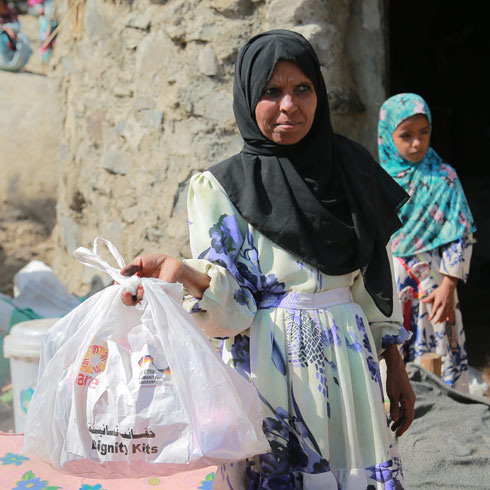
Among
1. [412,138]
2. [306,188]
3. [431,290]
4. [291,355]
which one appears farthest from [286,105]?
[431,290]

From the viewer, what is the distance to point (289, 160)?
66.2 inches

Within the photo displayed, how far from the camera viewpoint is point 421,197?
3.32m

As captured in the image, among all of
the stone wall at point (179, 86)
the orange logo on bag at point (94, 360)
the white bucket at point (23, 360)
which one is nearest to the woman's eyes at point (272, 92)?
the orange logo on bag at point (94, 360)

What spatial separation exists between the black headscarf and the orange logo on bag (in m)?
0.47

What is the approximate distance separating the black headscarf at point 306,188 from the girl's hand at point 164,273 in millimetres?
203

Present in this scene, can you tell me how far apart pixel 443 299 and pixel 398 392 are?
1.52m

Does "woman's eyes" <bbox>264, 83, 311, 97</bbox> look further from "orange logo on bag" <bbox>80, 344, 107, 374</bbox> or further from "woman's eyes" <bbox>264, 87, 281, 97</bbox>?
"orange logo on bag" <bbox>80, 344, 107, 374</bbox>

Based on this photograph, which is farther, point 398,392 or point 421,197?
point 421,197

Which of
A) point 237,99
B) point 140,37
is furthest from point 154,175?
point 237,99

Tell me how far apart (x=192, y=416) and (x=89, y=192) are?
3.34m

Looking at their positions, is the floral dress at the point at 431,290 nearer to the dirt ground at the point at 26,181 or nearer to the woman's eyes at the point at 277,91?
the woman's eyes at the point at 277,91

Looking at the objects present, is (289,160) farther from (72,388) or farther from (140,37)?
(140,37)

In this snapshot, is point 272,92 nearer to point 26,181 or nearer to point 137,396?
point 137,396

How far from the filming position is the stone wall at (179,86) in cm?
331
